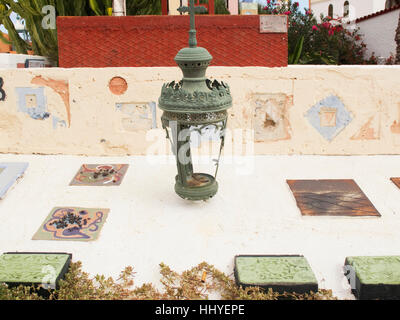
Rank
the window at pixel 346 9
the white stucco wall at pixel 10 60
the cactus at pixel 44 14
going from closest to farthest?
1. the cactus at pixel 44 14
2. the white stucco wall at pixel 10 60
3. the window at pixel 346 9

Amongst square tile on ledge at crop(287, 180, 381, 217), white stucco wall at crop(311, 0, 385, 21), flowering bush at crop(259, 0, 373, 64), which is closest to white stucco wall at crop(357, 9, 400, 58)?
flowering bush at crop(259, 0, 373, 64)

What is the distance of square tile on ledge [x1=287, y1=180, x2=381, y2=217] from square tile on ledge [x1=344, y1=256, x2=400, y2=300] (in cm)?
98

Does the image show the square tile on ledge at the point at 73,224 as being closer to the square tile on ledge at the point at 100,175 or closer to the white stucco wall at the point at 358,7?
the square tile on ledge at the point at 100,175

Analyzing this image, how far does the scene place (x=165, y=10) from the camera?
280 inches

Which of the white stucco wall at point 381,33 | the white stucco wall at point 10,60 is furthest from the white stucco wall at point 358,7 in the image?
the white stucco wall at point 10,60

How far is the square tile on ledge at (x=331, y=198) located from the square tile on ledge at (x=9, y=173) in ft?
10.2

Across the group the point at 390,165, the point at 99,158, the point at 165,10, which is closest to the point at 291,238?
the point at 390,165

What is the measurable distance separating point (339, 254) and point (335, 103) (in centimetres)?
266

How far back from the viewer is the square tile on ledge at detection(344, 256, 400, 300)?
2.90 m

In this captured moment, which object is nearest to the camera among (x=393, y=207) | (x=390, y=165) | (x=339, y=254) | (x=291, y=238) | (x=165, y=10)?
(x=339, y=254)

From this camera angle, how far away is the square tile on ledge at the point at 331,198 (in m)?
4.16

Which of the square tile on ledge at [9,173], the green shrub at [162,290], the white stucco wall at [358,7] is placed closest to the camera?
the green shrub at [162,290]

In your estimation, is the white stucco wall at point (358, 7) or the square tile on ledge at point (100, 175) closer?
the square tile on ledge at point (100, 175)
